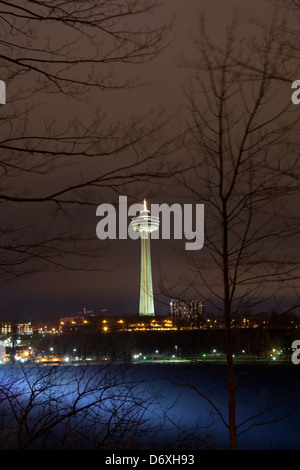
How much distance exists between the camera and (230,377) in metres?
4.43

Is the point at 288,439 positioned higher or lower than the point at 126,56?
lower

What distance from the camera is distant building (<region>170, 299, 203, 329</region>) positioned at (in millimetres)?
4975

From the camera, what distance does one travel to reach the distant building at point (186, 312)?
16.3 ft

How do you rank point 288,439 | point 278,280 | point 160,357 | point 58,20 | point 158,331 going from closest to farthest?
point 58,20, point 278,280, point 288,439, point 160,357, point 158,331

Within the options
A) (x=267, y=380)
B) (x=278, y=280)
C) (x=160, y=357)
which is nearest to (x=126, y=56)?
(x=278, y=280)

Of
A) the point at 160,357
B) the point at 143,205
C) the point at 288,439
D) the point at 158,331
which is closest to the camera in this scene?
the point at 143,205

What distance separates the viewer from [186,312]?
5180 mm

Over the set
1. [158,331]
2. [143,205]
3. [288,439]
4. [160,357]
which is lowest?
[288,439]
